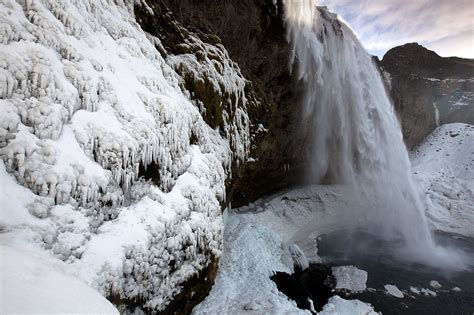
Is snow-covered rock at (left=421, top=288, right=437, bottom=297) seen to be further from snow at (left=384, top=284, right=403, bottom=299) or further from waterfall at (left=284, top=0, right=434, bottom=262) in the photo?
waterfall at (left=284, top=0, right=434, bottom=262)

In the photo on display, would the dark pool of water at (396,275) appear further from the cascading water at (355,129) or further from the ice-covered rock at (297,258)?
the cascading water at (355,129)

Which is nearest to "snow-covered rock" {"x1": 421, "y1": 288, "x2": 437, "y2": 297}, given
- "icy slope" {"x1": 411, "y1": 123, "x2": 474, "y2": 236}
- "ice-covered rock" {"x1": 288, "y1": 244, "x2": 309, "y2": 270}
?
"ice-covered rock" {"x1": 288, "y1": 244, "x2": 309, "y2": 270}

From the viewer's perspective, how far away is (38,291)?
73.1 inches

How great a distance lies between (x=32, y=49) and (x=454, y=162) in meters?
35.7

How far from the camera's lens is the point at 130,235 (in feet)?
13.9

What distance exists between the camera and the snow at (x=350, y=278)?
10432 millimetres

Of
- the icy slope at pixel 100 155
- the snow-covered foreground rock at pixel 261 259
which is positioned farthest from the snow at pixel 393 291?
the icy slope at pixel 100 155

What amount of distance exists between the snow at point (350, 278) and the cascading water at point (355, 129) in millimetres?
5972

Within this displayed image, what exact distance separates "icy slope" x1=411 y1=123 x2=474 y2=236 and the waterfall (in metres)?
3.01

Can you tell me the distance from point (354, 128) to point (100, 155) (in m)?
19.0

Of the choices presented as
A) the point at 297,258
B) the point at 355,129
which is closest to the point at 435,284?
the point at 297,258

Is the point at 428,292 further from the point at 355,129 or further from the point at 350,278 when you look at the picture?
the point at 355,129

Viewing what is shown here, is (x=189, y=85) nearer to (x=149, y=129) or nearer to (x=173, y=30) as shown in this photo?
(x=173, y=30)

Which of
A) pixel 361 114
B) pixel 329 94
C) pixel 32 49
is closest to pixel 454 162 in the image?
pixel 361 114
